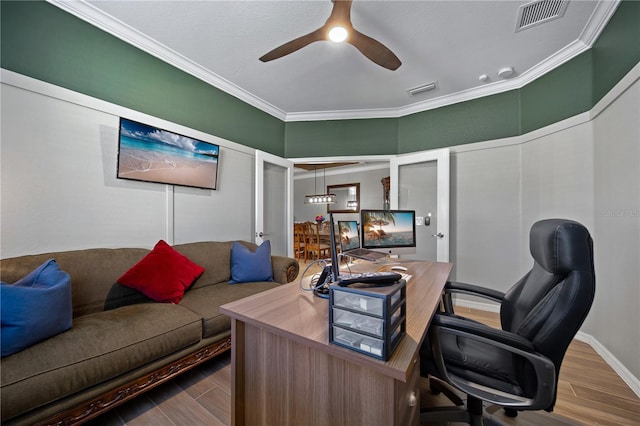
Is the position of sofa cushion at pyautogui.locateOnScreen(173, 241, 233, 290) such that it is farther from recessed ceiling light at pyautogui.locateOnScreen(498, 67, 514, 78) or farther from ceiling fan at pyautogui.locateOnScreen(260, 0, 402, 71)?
recessed ceiling light at pyautogui.locateOnScreen(498, 67, 514, 78)

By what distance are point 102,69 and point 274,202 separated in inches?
91.2

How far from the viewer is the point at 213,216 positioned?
2.93 m

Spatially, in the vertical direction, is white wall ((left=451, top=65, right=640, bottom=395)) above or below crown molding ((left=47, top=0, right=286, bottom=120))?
below

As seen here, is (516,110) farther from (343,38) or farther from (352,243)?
(352,243)

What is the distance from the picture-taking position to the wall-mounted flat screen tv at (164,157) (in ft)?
7.13

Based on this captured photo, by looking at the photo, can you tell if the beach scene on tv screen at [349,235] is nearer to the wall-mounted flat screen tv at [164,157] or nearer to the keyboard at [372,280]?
the keyboard at [372,280]

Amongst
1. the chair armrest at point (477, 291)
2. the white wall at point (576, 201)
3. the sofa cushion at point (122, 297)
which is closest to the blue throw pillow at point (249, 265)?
the sofa cushion at point (122, 297)

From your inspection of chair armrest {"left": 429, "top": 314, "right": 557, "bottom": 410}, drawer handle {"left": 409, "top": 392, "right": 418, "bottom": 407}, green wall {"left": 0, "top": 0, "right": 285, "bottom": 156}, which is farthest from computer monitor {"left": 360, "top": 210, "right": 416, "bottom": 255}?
green wall {"left": 0, "top": 0, "right": 285, "bottom": 156}

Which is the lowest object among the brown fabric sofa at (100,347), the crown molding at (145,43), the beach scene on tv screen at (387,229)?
the brown fabric sofa at (100,347)

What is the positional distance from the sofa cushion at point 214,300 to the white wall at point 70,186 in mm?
723

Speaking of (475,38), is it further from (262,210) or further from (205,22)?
(262,210)

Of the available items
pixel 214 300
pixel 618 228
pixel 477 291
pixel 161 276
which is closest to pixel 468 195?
pixel 618 228

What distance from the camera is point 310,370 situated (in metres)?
0.91

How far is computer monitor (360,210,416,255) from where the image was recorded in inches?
86.5
